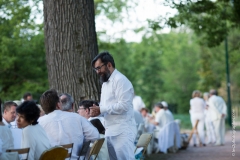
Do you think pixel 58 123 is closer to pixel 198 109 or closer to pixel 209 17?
pixel 209 17

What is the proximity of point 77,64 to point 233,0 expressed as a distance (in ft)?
33.1

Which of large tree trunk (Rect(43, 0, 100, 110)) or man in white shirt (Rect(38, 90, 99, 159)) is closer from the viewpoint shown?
man in white shirt (Rect(38, 90, 99, 159))

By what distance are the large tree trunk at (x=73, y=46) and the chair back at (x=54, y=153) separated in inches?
201

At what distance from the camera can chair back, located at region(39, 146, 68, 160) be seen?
7.19 m

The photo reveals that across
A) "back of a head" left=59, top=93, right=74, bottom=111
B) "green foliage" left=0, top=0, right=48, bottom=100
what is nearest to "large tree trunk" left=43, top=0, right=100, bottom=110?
"back of a head" left=59, top=93, right=74, bottom=111

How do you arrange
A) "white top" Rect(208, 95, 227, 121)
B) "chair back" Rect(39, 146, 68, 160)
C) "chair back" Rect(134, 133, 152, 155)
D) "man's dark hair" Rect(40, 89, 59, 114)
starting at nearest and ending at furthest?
"chair back" Rect(39, 146, 68, 160) < "man's dark hair" Rect(40, 89, 59, 114) < "chair back" Rect(134, 133, 152, 155) < "white top" Rect(208, 95, 227, 121)

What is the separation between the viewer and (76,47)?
12.5 meters

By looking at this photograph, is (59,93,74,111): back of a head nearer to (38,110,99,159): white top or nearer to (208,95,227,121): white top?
(38,110,99,159): white top

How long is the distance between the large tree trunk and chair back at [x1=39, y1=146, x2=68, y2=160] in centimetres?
510

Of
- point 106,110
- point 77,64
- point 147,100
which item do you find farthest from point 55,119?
point 147,100

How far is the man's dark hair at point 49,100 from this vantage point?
8.35m

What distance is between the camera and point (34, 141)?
7602 mm

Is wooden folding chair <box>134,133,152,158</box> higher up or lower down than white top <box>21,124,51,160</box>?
lower down

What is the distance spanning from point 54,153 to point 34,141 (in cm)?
44
